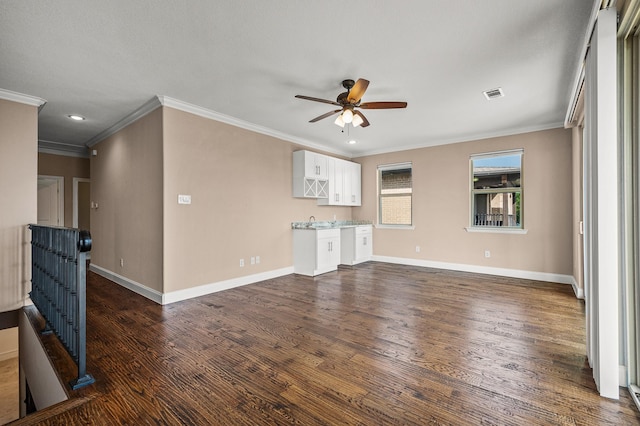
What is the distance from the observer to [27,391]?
314 centimetres

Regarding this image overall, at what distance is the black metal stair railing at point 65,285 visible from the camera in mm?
2008

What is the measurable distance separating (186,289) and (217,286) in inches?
18.6

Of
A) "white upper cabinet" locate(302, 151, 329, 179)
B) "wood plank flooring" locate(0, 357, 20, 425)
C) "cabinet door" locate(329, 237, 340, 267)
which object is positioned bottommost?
"wood plank flooring" locate(0, 357, 20, 425)

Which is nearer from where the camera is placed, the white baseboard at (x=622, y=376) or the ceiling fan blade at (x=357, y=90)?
the white baseboard at (x=622, y=376)

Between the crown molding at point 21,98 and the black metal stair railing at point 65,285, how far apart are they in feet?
5.79

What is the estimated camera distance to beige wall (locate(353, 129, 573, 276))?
4.89 m

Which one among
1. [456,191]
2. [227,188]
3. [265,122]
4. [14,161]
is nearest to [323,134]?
[265,122]

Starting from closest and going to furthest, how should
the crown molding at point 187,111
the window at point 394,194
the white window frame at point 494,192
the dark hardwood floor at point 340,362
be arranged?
the dark hardwood floor at point 340,362
the crown molding at point 187,111
the white window frame at point 494,192
the window at point 394,194

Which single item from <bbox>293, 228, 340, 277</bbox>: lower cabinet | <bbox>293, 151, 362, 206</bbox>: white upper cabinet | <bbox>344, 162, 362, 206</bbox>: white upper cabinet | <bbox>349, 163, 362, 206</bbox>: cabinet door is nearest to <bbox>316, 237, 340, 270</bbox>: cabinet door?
<bbox>293, 228, 340, 277</bbox>: lower cabinet

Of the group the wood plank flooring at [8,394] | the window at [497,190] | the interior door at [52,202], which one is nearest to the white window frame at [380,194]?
the window at [497,190]

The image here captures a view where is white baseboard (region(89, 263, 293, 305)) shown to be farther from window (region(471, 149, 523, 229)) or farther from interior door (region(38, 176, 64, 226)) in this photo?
window (region(471, 149, 523, 229))

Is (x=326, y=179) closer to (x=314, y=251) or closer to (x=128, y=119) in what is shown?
(x=314, y=251)

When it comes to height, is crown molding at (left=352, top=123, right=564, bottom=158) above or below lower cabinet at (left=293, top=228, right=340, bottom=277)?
above

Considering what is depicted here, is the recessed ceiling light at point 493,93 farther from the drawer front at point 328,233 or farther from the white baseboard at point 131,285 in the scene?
the white baseboard at point 131,285
